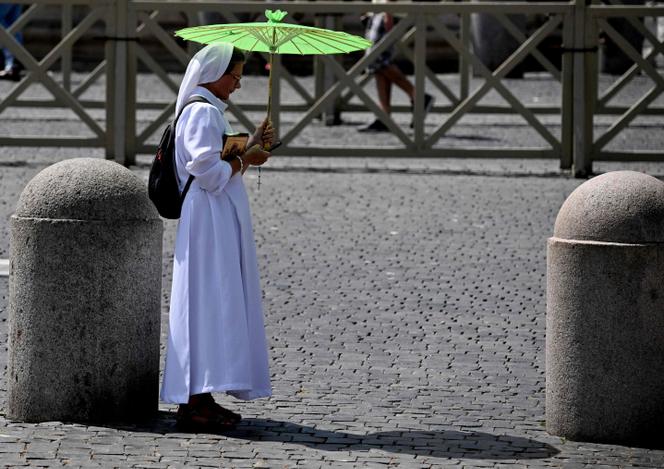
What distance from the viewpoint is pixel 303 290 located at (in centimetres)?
924

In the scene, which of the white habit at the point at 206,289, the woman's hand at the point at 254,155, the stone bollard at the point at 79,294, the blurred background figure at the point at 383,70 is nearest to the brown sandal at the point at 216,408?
the white habit at the point at 206,289

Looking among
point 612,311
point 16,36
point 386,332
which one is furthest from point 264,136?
point 16,36

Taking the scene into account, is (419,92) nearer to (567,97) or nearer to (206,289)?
(567,97)

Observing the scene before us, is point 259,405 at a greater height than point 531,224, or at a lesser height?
lesser

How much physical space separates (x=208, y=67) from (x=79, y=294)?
1.04 meters

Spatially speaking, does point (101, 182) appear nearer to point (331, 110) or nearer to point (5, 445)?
point (5, 445)

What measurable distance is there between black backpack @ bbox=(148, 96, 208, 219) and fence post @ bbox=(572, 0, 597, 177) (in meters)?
7.91

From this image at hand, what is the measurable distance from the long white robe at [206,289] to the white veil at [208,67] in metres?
0.04

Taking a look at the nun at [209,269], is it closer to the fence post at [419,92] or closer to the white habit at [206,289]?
the white habit at [206,289]

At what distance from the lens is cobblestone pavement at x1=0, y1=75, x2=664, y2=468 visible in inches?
236

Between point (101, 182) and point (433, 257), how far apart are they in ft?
14.4

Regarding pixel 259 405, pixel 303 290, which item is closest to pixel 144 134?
pixel 303 290

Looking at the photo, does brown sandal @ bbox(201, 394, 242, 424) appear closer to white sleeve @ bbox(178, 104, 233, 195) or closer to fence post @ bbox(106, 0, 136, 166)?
white sleeve @ bbox(178, 104, 233, 195)

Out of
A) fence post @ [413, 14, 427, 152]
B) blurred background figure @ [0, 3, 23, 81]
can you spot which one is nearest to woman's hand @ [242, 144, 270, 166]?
fence post @ [413, 14, 427, 152]
